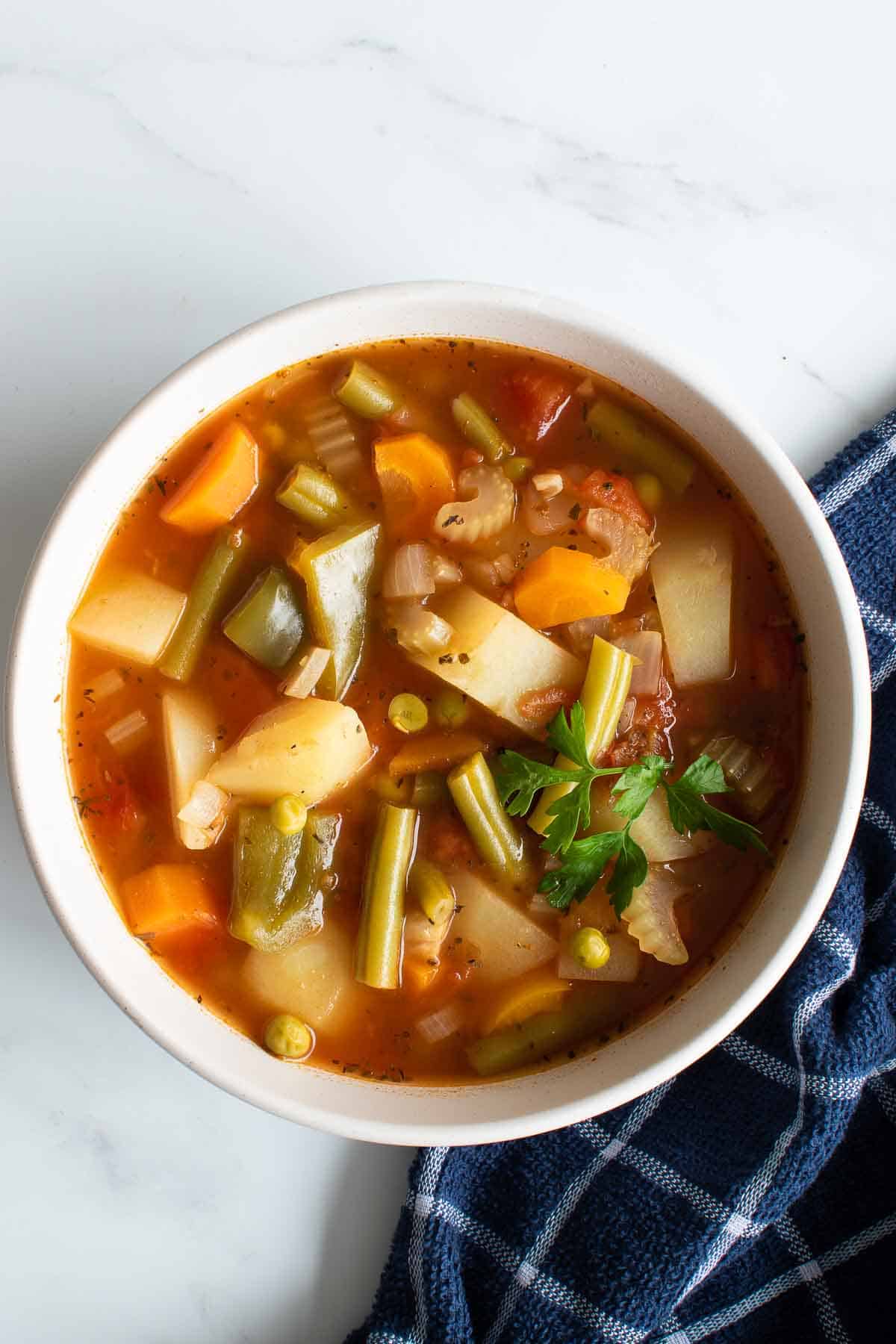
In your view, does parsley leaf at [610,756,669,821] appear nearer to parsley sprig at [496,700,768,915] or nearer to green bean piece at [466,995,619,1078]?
parsley sprig at [496,700,768,915]

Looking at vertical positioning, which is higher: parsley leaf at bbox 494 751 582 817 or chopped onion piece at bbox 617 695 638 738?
chopped onion piece at bbox 617 695 638 738

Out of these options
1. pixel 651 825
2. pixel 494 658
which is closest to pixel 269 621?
pixel 494 658

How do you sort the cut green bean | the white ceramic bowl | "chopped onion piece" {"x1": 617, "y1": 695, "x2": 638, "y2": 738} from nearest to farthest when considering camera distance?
1. the white ceramic bowl
2. the cut green bean
3. "chopped onion piece" {"x1": 617, "y1": 695, "x2": 638, "y2": 738}

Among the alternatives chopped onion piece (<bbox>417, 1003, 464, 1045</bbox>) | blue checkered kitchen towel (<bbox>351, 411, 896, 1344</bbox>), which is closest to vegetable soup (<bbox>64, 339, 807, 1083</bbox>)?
chopped onion piece (<bbox>417, 1003, 464, 1045</bbox>)

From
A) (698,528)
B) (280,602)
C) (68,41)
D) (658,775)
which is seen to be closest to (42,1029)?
(280,602)

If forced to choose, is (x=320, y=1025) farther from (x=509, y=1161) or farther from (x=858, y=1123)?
(x=858, y=1123)

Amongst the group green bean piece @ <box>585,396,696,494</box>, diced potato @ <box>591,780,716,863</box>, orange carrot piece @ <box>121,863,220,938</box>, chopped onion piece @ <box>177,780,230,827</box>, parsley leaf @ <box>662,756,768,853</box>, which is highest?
green bean piece @ <box>585,396,696,494</box>

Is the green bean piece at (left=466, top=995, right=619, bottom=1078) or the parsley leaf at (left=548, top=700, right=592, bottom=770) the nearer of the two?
the parsley leaf at (left=548, top=700, right=592, bottom=770)
